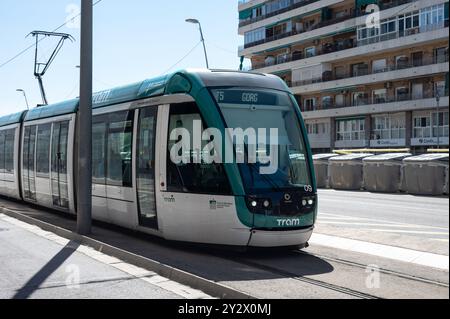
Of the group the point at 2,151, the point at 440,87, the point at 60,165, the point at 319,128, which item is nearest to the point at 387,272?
the point at 60,165

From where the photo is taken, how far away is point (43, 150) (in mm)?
14766

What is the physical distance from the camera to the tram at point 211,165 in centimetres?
813

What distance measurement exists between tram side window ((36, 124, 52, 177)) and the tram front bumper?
815cm

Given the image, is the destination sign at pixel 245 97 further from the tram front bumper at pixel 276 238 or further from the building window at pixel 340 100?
the building window at pixel 340 100

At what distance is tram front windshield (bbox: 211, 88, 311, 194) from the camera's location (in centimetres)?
820

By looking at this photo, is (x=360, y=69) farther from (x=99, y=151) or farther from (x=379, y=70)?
(x=99, y=151)

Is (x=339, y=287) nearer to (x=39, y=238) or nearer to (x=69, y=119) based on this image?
(x=39, y=238)

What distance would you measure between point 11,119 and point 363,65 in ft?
144

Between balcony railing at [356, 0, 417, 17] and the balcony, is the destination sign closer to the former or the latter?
the balcony

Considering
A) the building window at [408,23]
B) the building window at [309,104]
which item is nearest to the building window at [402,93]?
the building window at [408,23]

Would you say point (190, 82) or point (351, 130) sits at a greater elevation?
point (351, 130)

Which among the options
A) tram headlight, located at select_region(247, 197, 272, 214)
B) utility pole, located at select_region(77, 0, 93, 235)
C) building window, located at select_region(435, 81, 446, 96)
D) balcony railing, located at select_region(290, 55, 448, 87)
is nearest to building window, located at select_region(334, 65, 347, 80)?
balcony railing, located at select_region(290, 55, 448, 87)

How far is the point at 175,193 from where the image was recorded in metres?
8.74

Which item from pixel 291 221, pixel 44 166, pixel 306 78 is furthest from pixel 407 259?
pixel 306 78
